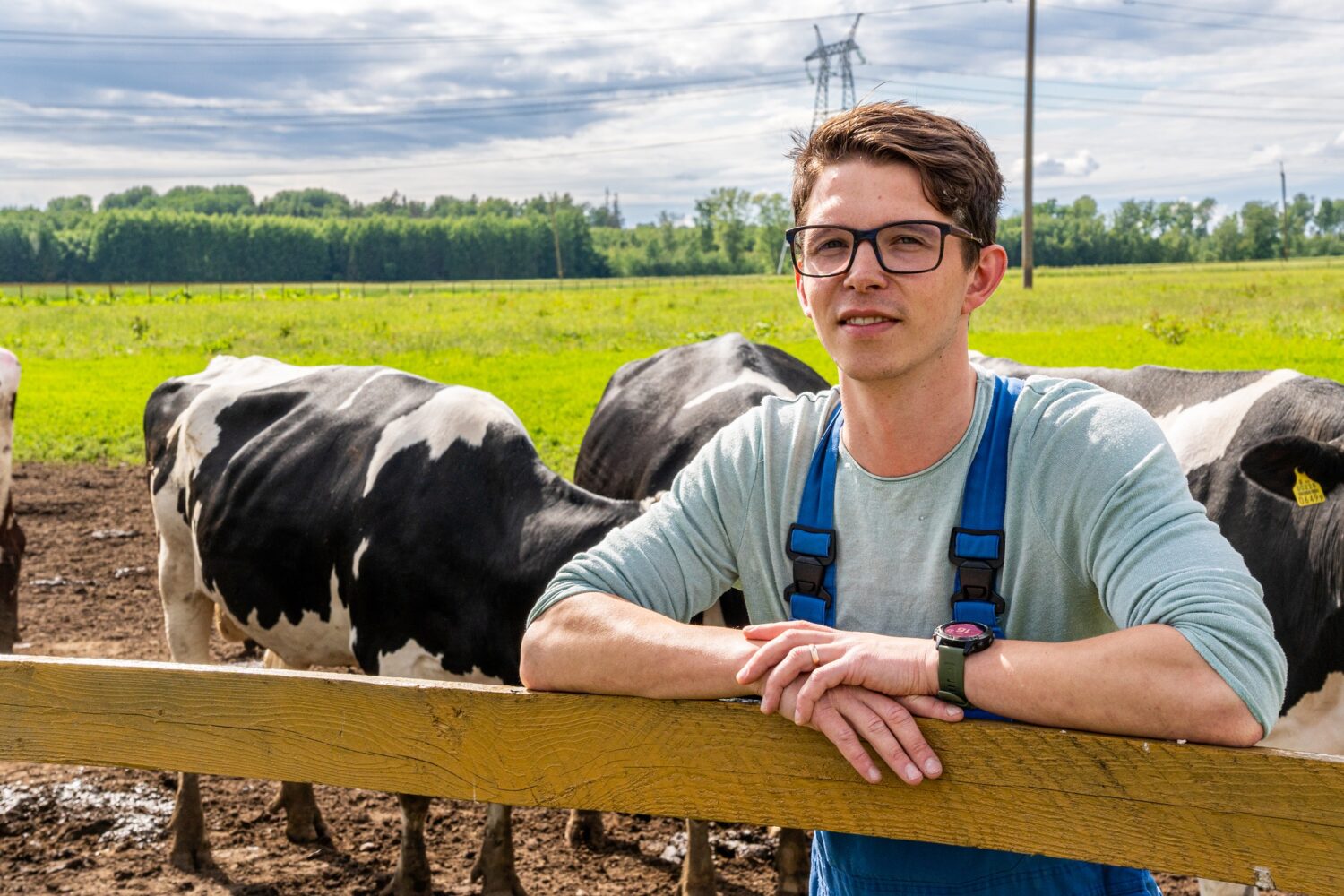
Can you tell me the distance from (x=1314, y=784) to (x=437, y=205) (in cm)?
16731

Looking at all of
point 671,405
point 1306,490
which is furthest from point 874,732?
point 671,405

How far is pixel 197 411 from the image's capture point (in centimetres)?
563

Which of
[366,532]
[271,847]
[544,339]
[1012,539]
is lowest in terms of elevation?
[271,847]

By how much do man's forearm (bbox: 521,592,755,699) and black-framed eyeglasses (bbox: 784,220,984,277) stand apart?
1.99 feet

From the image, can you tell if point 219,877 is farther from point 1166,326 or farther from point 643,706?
point 1166,326

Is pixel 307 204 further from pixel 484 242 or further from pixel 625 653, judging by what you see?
pixel 625 653

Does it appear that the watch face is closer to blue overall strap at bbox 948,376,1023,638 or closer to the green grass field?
blue overall strap at bbox 948,376,1023,638

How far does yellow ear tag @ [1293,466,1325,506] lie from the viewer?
340 centimetres

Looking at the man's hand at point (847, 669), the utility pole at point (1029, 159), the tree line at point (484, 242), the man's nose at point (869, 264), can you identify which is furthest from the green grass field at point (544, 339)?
the tree line at point (484, 242)

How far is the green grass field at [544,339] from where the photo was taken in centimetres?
1391

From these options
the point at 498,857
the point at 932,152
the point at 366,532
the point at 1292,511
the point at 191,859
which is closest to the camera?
the point at 932,152

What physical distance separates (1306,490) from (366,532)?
127 inches

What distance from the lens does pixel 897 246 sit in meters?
1.81

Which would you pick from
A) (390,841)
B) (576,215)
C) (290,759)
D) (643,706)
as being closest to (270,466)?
(390,841)
